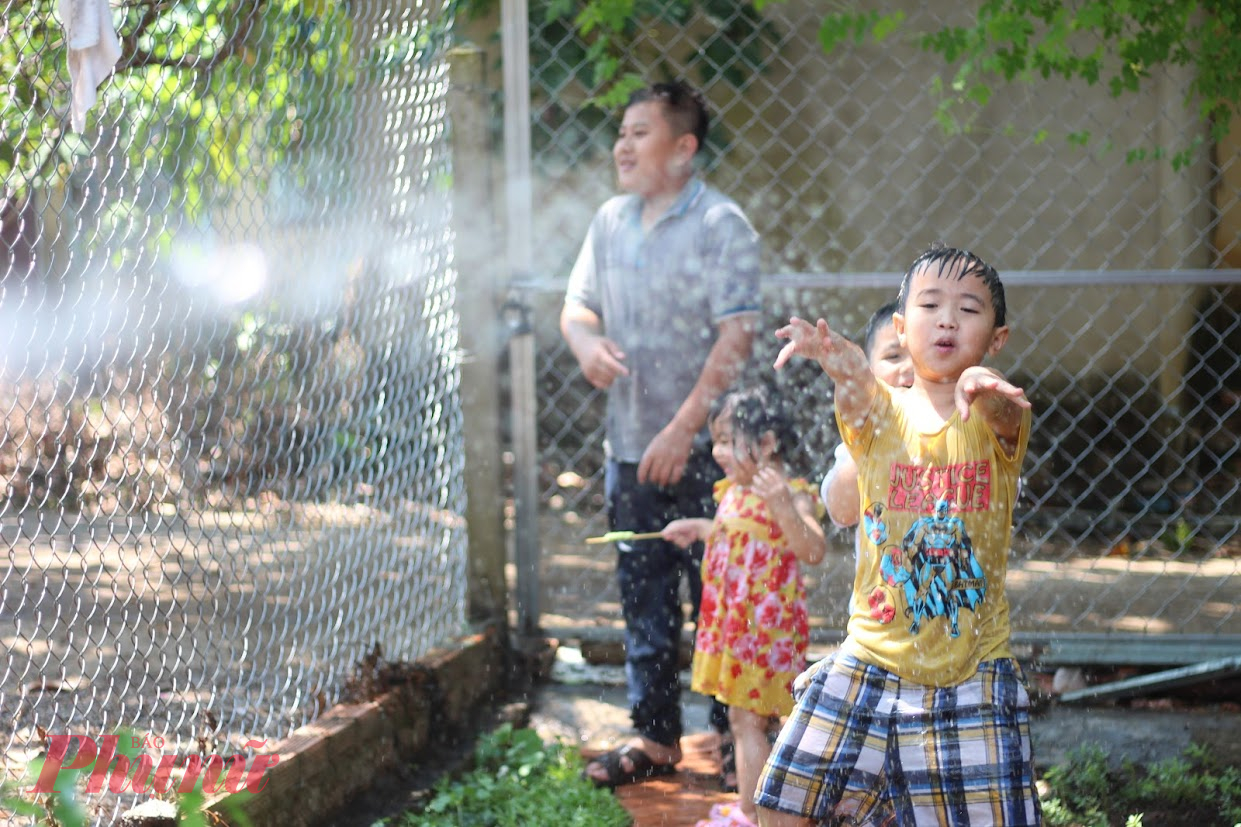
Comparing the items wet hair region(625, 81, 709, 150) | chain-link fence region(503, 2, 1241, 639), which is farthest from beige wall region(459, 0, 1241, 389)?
wet hair region(625, 81, 709, 150)

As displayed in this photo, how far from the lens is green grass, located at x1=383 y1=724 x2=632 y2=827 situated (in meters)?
3.44

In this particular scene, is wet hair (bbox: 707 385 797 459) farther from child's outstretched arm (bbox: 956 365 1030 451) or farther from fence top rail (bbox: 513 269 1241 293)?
child's outstretched arm (bbox: 956 365 1030 451)

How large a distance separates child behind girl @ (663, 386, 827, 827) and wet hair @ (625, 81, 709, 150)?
2.86 feet

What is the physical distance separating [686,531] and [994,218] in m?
4.40

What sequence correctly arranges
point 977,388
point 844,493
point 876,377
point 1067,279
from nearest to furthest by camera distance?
point 977,388 < point 876,377 < point 844,493 < point 1067,279

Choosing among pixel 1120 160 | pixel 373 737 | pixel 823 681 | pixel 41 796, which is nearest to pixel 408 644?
pixel 373 737

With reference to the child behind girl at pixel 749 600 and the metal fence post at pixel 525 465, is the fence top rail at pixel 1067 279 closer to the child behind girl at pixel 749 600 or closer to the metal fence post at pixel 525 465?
the metal fence post at pixel 525 465

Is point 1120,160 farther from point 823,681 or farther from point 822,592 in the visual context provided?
point 823,681

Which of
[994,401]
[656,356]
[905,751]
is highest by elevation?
[656,356]

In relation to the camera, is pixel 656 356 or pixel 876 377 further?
pixel 656 356

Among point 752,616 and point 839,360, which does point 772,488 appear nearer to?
point 752,616

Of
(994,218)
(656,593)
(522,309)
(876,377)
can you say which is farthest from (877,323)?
(994,218)

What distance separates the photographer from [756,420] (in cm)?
338

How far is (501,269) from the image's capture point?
4.68 meters
